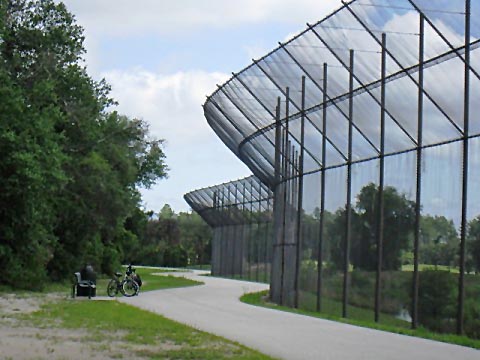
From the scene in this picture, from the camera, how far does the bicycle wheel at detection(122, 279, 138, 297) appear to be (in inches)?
1174

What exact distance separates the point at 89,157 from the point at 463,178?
81.9 ft

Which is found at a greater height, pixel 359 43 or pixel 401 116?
pixel 359 43

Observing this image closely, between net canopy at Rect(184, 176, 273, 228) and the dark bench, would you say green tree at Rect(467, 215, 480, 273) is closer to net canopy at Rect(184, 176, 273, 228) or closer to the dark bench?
the dark bench

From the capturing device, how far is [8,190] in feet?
101

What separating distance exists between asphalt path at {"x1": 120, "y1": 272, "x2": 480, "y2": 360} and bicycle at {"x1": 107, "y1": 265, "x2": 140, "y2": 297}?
533 centimetres

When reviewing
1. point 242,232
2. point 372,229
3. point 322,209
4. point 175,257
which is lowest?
point 175,257

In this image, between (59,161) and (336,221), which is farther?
(59,161)

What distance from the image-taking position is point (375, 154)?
20156 millimetres

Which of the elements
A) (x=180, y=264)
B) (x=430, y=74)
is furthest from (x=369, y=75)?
(x=180, y=264)

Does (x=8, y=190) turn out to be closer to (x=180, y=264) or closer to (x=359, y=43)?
(x=359, y=43)

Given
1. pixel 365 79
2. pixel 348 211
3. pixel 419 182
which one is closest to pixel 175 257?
pixel 348 211

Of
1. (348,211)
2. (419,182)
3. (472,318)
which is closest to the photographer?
(472,318)

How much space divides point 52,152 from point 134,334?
17260 mm

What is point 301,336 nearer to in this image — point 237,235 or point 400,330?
point 400,330
